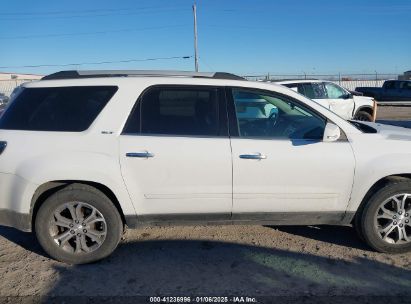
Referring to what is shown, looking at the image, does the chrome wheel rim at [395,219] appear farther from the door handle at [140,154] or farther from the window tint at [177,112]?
the door handle at [140,154]

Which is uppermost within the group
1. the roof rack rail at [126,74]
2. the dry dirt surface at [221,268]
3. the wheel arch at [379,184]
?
the roof rack rail at [126,74]

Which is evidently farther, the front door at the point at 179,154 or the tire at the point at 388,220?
the tire at the point at 388,220

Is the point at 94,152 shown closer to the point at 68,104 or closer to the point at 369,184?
the point at 68,104

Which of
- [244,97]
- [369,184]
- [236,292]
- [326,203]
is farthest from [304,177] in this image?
[236,292]

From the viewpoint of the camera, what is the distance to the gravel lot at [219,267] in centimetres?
325

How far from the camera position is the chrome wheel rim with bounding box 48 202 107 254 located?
362 cm

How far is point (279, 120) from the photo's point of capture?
3865 mm

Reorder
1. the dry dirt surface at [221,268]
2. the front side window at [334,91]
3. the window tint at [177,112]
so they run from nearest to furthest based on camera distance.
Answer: the dry dirt surface at [221,268], the window tint at [177,112], the front side window at [334,91]

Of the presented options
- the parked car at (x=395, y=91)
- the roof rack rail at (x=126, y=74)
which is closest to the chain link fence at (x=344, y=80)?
the parked car at (x=395, y=91)

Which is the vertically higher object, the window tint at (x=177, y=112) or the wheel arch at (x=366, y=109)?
the window tint at (x=177, y=112)

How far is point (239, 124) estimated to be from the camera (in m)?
3.67

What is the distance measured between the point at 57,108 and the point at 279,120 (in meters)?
2.15

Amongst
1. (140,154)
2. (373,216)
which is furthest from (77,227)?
(373,216)

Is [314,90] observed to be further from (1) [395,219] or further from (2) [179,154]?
(2) [179,154]
